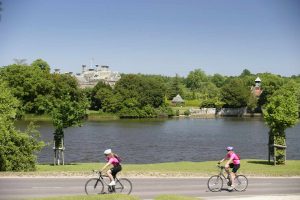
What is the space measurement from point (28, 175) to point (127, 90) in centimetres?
10632

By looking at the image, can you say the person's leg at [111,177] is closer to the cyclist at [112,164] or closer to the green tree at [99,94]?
the cyclist at [112,164]

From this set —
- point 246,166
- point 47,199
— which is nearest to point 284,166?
point 246,166

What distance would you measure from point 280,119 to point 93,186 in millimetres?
19881

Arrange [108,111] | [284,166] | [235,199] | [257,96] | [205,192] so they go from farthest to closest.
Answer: [257,96], [108,111], [284,166], [205,192], [235,199]

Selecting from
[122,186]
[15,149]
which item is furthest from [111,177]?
[15,149]

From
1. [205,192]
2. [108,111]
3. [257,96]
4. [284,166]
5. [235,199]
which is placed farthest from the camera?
[257,96]

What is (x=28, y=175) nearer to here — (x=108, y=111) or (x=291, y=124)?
(x=291, y=124)

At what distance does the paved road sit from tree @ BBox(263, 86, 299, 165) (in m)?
9.15

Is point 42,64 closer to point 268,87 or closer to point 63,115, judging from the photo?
point 268,87

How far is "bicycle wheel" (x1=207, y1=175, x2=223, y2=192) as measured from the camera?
22.7 m

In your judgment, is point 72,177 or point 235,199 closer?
point 235,199

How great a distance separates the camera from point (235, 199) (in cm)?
2000

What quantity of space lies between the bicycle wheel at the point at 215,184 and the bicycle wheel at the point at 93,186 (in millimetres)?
5445

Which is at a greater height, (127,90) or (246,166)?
(127,90)
